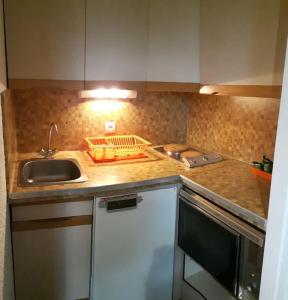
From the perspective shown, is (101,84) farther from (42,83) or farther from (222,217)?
(222,217)

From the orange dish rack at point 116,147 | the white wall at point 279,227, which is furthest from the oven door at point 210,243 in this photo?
the orange dish rack at point 116,147

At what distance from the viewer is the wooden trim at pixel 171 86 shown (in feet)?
6.08

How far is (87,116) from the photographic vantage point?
6.97 ft

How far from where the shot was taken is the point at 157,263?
5.84ft

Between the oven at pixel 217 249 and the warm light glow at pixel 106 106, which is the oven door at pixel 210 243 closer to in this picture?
the oven at pixel 217 249

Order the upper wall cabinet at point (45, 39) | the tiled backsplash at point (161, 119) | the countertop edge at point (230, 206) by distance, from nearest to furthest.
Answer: the countertop edge at point (230, 206) < the upper wall cabinet at point (45, 39) < the tiled backsplash at point (161, 119)

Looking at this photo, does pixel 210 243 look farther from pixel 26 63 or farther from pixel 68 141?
pixel 26 63

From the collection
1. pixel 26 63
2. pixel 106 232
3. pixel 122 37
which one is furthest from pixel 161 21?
pixel 106 232

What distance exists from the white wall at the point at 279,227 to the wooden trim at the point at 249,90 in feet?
1.42

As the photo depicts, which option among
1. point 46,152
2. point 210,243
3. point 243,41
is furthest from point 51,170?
point 243,41

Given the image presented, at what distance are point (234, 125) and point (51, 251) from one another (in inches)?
53.4

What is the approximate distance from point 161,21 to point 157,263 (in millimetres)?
1420

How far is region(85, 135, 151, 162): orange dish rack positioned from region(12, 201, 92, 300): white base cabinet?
0.48m

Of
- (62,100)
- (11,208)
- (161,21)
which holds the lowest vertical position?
(11,208)
